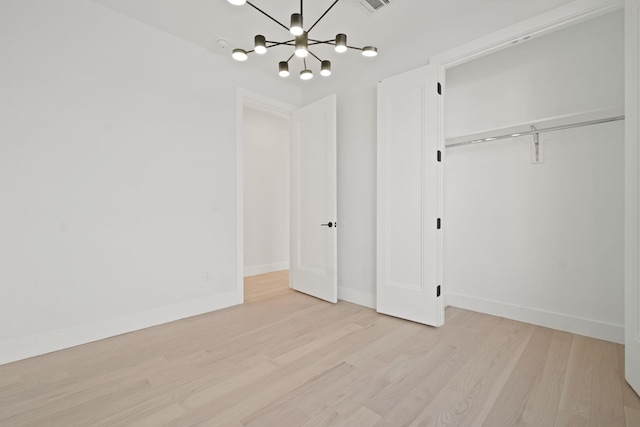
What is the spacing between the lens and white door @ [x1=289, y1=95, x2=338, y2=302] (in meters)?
3.41

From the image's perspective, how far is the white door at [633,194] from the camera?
169cm

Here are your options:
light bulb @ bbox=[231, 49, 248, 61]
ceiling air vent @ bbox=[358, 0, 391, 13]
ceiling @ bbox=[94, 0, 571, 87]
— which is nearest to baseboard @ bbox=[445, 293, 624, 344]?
ceiling @ bbox=[94, 0, 571, 87]

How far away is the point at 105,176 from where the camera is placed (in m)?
2.50

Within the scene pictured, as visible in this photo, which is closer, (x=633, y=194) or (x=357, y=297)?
(x=633, y=194)

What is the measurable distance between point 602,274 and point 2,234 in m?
4.73

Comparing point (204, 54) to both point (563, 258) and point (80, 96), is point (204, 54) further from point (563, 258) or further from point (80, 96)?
point (563, 258)

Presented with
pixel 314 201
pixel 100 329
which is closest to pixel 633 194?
pixel 314 201

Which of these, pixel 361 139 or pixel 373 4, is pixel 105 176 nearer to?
pixel 361 139

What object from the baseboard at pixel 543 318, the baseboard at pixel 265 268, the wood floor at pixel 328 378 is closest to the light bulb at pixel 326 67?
the wood floor at pixel 328 378

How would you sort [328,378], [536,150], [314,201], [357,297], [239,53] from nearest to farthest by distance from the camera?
1. [328,378]
2. [239,53]
3. [536,150]
4. [357,297]
5. [314,201]

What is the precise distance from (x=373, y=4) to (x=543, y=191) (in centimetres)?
229

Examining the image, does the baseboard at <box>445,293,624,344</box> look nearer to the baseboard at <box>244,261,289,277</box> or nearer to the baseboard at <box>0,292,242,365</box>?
the baseboard at <box>0,292,242,365</box>

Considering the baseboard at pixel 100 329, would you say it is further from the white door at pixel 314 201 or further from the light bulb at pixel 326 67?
the light bulb at pixel 326 67

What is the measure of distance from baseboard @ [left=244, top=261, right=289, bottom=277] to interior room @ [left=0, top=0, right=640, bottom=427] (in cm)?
146
